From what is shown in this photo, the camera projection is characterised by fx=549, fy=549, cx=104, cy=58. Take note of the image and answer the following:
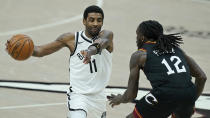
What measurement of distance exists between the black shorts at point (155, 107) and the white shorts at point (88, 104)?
1.10 meters

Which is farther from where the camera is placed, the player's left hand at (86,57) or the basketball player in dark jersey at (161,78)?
the player's left hand at (86,57)

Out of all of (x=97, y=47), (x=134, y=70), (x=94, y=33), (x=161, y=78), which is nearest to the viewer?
(x=161, y=78)

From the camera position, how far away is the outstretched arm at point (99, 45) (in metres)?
6.87

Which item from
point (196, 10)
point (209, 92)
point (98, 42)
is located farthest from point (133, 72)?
point (196, 10)

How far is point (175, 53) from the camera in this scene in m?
6.64

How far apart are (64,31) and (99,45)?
8.89 m

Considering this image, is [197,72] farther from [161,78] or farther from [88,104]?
[88,104]

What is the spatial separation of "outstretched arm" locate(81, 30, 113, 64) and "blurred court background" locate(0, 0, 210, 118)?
8.76 ft

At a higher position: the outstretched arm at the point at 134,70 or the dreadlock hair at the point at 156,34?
the dreadlock hair at the point at 156,34

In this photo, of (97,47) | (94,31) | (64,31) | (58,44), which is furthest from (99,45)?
(64,31)

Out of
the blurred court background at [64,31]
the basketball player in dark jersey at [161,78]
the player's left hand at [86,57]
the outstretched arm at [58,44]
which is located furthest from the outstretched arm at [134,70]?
the blurred court background at [64,31]

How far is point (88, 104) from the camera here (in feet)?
24.9

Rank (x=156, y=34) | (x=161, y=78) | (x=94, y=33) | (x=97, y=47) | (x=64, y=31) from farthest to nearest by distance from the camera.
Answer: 1. (x=64, y=31)
2. (x=94, y=33)
3. (x=97, y=47)
4. (x=156, y=34)
5. (x=161, y=78)

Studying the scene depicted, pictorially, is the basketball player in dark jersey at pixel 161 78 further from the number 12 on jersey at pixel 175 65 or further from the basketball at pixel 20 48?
the basketball at pixel 20 48
